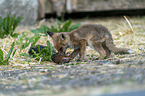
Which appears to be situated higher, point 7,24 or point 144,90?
point 7,24

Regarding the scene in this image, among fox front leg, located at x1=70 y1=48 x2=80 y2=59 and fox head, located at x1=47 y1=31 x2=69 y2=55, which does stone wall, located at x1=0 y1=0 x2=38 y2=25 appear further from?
fox front leg, located at x1=70 y1=48 x2=80 y2=59

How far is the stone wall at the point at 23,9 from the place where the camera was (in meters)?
6.89

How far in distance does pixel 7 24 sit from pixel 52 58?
2046 mm

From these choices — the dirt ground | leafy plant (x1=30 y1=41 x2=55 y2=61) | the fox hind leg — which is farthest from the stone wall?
the fox hind leg

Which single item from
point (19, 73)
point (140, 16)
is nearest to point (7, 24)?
point (19, 73)

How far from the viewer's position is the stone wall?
6886 millimetres

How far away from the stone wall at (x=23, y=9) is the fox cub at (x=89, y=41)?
3.61 m

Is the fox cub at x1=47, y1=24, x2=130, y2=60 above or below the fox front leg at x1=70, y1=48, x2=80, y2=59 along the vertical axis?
above

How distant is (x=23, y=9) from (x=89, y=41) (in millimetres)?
4189

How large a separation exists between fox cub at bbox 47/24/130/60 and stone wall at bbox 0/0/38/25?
361 centimetres

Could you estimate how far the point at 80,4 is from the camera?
807 centimetres

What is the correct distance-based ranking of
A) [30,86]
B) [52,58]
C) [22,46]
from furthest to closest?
[22,46] < [52,58] < [30,86]

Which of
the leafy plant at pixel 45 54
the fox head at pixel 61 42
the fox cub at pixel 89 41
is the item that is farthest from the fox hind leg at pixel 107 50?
the leafy plant at pixel 45 54

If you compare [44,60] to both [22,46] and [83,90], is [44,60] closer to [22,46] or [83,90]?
[22,46]
